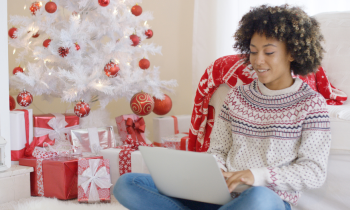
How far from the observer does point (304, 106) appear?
0.85 meters

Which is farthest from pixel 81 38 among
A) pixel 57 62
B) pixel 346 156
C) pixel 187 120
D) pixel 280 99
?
pixel 346 156

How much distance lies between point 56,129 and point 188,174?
109 cm

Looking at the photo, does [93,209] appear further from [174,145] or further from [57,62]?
[57,62]

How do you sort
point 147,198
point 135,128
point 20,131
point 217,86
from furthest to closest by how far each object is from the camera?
point 135,128 → point 20,131 → point 217,86 → point 147,198

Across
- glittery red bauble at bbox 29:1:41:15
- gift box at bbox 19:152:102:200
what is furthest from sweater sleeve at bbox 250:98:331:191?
glittery red bauble at bbox 29:1:41:15

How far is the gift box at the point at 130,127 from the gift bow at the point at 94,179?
1.31ft

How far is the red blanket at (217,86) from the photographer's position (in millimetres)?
1191

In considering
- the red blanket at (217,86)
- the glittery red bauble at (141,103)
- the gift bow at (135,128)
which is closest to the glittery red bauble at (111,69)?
the glittery red bauble at (141,103)

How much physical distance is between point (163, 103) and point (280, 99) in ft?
3.71

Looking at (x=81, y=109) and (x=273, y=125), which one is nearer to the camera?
(x=273, y=125)

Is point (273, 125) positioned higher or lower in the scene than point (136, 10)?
lower

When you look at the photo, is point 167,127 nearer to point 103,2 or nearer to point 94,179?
point 94,179

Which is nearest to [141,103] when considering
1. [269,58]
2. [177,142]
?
[177,142]

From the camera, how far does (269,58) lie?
0.90 metres
